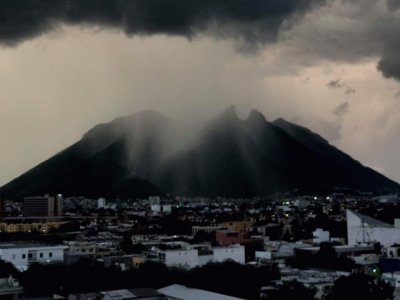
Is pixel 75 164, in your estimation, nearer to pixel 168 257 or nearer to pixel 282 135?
pixel 282 135

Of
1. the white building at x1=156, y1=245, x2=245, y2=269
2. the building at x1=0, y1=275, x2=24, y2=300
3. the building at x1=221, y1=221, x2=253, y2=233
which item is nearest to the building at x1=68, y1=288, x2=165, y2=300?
the building at x1=0, y1=275, x2=24, y2=300

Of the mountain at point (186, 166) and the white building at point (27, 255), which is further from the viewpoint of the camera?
the mountain at point (186, 166)

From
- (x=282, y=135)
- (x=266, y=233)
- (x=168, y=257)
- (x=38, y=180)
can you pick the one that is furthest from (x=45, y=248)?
(x=282, y=135)

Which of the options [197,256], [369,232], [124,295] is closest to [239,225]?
[369,232]

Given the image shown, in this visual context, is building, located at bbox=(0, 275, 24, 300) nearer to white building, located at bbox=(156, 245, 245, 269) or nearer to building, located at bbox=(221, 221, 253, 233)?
white building, located at bbox=(156, 245, 245, 269)

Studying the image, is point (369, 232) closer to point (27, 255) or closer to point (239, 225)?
point (239, 225)

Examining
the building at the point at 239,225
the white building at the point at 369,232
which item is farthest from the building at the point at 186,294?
the building at the point at 239,225

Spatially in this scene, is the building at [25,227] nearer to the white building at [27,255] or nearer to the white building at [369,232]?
the white building at [27,255]
